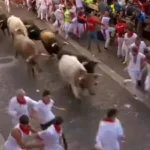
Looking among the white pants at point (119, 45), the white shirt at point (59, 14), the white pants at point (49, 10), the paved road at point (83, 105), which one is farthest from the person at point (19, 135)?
the white pants at point (49, 10)

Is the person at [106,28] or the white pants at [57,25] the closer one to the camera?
the person at [106,28]

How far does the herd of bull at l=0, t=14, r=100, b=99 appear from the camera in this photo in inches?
553

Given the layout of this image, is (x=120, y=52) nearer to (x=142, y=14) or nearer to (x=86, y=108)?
(x=142, y=14)

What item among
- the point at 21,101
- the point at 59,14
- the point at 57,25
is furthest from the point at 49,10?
the point at 21,101

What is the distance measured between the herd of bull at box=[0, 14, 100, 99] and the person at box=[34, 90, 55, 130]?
9.56 feet

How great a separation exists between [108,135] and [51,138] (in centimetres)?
119

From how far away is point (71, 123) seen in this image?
13078 mm

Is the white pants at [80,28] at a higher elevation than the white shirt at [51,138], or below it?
below

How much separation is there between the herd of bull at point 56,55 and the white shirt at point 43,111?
9.56ft

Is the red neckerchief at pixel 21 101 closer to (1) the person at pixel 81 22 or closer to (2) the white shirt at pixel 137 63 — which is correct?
(2) the white shirt at pixel 137 63

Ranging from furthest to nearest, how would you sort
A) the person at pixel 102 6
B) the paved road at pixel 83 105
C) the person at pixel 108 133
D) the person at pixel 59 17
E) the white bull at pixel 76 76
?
the person at pixel 59 17, the person at pixel 102 6, the white bull at pixel 76 76, the paved road at pixel 83 105, the person at pixel 108 133

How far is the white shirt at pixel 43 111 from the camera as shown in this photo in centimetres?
1099

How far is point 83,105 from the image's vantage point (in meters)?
14.1

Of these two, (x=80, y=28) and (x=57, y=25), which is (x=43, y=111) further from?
(x=57, y=25)
